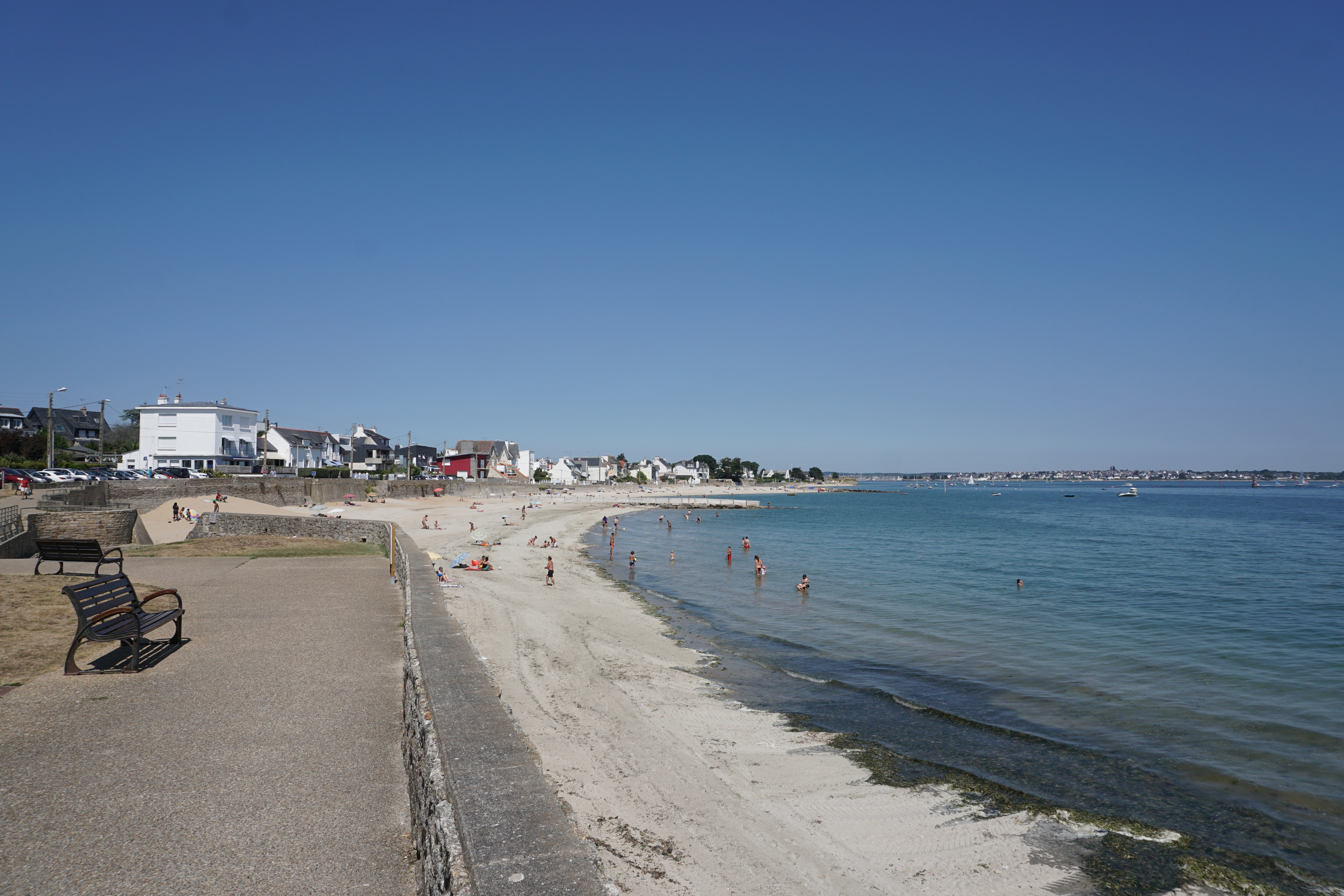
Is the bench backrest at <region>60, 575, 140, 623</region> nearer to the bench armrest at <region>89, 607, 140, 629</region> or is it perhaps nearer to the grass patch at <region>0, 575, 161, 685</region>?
the bench armrest at <region>89, 607, 140, 629</region>

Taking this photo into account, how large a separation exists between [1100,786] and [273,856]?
9.56m

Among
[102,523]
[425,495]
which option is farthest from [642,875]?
[425,495]

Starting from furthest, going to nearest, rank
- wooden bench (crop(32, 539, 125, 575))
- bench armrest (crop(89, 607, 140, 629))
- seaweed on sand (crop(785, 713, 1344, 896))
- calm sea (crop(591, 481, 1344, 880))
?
wooden bench (crop(32, 539, 125, 575)) < calm sea (crop(591, 481, 1344, 880)) < bench armrest (crop(89, 607, 140, 629)) < seaweed on sand (crop(785, 713, 1344, 896))

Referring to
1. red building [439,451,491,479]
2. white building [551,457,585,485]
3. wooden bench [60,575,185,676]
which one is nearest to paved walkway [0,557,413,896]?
wooden bench [60,575,185,676]

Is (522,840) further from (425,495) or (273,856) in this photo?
(425,495)

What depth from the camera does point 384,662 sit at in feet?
30.8

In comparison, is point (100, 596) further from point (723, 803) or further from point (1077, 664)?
point (1077, 664)

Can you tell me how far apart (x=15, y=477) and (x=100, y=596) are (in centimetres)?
4271

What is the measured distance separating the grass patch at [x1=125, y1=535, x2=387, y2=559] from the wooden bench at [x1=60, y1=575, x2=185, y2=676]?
10896mm

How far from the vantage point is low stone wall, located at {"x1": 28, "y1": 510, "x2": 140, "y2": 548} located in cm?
2156

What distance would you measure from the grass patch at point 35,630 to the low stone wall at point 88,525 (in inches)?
406

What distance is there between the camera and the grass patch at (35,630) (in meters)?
8.29

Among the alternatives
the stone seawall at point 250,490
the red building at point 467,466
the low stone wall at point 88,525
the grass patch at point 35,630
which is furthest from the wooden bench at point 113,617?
the red building at point 467,466

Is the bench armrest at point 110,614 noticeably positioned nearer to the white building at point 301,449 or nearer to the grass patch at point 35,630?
the grass patch at point 35,630
